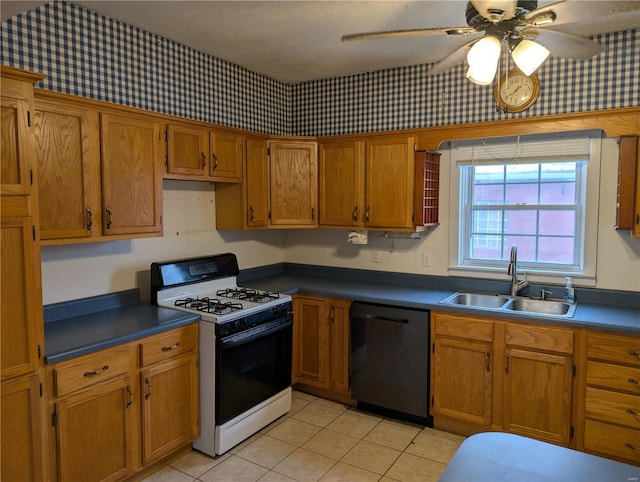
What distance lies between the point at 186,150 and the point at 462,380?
2355 mm

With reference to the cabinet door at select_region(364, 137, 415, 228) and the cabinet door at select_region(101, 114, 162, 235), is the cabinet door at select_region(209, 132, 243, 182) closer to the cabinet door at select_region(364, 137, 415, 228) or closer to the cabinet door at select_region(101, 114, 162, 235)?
the cabinet door at select_region(101, 114, 162, 235)

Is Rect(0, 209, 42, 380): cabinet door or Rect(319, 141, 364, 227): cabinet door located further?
Rect(319, 141, 364, 227): cabinet door

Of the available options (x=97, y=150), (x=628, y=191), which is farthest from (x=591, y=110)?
(x=97, y=150)

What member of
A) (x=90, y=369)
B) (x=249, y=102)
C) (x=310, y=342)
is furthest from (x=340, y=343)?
(x=249, y=102)

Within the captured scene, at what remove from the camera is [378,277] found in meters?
3.83

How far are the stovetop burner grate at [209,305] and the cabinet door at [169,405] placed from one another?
0.96 ft

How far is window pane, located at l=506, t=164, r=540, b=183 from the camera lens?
326cm

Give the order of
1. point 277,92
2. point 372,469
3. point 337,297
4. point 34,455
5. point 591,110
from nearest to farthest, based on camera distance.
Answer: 1. point 34,455
2. point 372,469
3. point 591,110
4. point 337,297
5. point 277,92

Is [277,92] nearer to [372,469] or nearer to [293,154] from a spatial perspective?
[293,154]

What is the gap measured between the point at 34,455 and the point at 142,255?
1.35 m

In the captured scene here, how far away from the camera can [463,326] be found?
2936 mm

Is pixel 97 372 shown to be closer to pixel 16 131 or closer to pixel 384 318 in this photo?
pixel 16 131

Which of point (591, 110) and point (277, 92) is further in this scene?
point (277, 92)

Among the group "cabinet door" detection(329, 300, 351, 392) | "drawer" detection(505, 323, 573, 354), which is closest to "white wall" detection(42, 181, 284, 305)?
"cabinet door" detection(329, 300, 351, 392)
